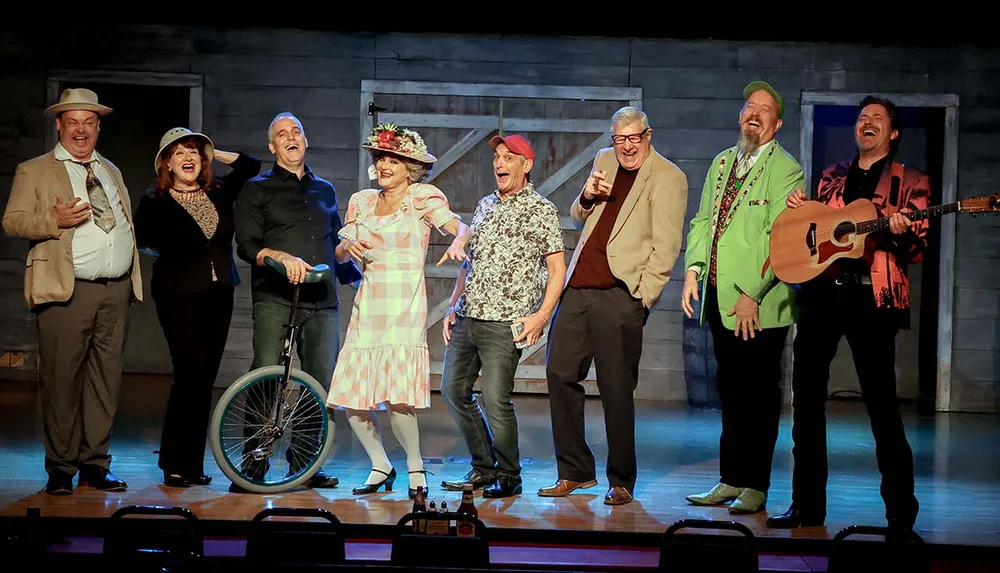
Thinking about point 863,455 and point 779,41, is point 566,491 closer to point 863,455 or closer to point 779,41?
point 863,455

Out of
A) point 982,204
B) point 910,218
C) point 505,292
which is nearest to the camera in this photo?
point 982,204

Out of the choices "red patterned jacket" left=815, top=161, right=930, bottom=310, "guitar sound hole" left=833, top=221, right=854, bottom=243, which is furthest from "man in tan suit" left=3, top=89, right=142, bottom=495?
"red patterned jacket" left=815, top=161, right=930, bottom=310

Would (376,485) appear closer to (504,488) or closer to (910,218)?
(504,488)

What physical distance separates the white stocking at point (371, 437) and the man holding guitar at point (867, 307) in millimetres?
1693

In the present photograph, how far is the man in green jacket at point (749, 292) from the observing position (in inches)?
185

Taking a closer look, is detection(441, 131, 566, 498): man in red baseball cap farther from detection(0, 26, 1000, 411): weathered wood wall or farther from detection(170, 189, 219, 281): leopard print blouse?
detection(0, 26, 1000, 411): weathered wood wall

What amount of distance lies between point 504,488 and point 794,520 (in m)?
1.24

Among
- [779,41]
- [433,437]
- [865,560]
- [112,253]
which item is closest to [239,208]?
[112,253]

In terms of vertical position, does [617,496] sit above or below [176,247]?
below

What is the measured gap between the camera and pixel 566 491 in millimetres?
4988

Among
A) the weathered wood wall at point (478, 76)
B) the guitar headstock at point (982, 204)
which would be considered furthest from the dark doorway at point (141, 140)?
the guitar headstock at point (982, 204)

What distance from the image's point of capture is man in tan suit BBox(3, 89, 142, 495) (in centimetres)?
486

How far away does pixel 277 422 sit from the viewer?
15.9 feet

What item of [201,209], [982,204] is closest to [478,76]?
[201,209]
